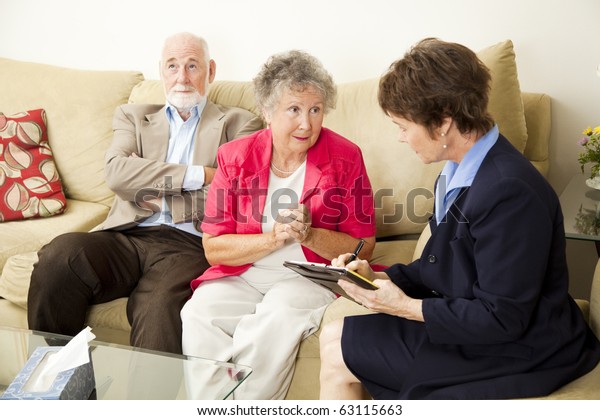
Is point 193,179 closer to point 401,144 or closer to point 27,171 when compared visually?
point 401,144

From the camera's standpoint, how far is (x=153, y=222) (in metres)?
2.48

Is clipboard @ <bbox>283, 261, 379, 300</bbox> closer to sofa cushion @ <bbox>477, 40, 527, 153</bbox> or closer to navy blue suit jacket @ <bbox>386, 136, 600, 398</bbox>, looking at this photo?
navy blue suit jacket @ <bbox>386, 136, 600, 398</bbox>

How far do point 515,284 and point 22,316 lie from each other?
175 cm

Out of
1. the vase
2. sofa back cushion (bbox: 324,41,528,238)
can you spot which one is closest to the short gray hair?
sofa back cushion (bbox: 324,41,528,238)

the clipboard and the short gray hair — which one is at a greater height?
the short gray hair

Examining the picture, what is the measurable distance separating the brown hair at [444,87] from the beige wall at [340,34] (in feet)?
3.59

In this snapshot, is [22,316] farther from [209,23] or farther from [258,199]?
[209,23]

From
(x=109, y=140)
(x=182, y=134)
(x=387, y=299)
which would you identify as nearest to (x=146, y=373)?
(x=387, y=299)

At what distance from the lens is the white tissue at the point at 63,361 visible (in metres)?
1.59

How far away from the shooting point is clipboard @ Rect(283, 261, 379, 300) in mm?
1595

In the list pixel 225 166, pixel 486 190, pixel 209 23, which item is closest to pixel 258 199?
pixel 225 166

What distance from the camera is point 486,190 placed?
146 centimetres

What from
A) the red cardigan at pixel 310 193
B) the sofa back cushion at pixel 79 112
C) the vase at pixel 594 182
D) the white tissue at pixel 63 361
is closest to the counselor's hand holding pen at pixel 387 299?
the red cardigan at pixel 310 193

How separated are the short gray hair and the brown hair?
55 cm
